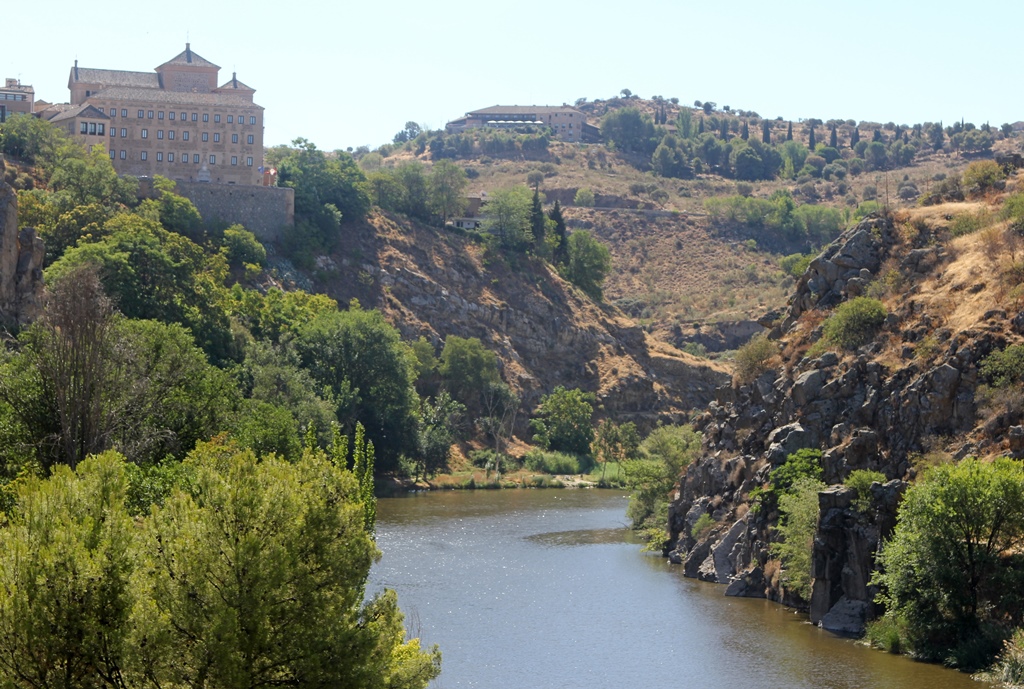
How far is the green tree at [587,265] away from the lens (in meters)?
137

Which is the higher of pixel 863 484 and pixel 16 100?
pixel 16 100

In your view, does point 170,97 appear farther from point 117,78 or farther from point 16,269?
point 16,269

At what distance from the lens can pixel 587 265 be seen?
454ft

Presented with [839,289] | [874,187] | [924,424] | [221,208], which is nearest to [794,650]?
[924,424]

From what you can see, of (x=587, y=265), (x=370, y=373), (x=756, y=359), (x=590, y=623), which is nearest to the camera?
(x=590, y=623)

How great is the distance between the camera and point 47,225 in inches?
3568

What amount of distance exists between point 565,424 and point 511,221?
29601mm

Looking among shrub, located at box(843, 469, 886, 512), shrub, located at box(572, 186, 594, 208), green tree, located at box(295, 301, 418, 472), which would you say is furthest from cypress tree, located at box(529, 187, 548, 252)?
shrub, located at box(843, 469, 886, 512)

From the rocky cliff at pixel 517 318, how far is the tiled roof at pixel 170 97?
14838mm

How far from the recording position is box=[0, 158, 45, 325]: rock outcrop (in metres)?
62.8

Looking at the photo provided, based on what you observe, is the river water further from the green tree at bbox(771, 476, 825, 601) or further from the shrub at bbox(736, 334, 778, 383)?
the shrub at bbox(736, 334, 778, 383)

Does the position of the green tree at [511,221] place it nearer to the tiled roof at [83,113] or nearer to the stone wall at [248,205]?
the stone wall at [248,205]

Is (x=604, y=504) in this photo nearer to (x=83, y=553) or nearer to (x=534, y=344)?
(x=534, y=344)

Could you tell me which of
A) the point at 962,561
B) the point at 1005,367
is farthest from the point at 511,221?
the point at 962,561
